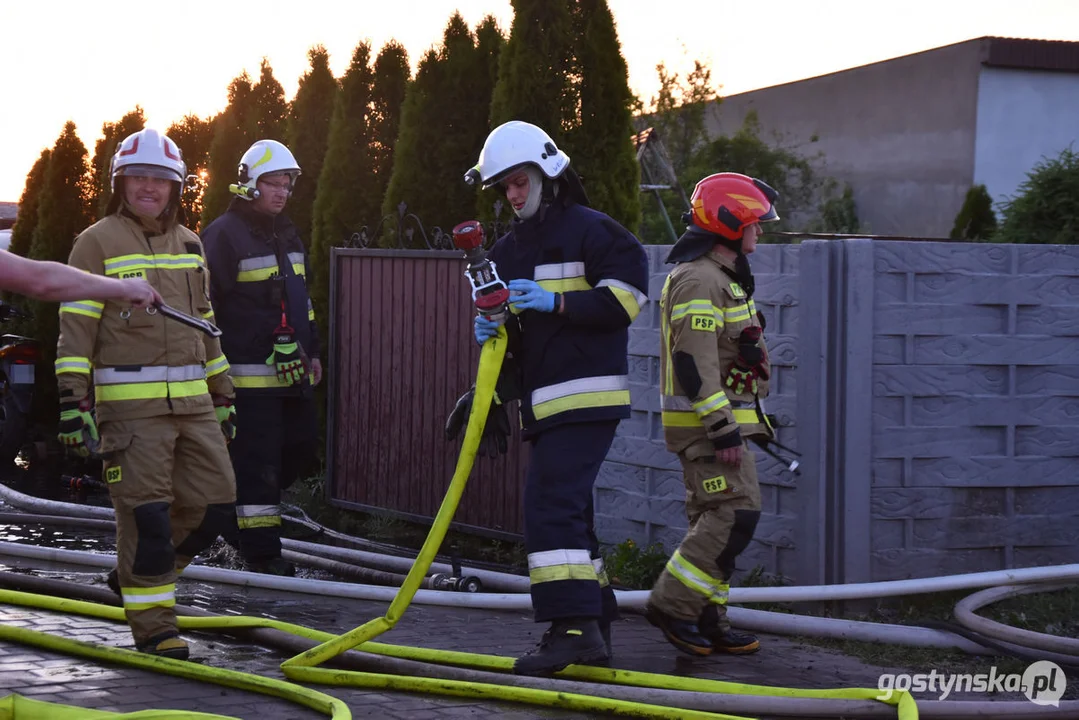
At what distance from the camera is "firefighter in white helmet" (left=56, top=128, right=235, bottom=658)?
5320mm

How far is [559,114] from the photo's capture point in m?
9.39

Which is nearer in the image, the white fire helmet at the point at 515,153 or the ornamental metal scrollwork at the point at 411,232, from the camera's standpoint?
the white fire helmet at the point at 515,153

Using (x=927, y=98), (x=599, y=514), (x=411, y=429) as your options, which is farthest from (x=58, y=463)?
(x=927, y=98)

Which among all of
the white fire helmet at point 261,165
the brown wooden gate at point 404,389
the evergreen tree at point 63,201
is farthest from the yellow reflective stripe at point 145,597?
the evergreen tree at point 63,201

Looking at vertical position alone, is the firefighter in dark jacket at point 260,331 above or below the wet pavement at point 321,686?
above

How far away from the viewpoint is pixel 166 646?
206 inches

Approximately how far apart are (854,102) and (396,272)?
2483 cm

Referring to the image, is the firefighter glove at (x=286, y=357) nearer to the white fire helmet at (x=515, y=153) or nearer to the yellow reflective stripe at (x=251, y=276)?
the yellow reflective stripe at (x=251, y=276)

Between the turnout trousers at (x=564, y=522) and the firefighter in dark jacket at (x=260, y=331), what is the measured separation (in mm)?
2668

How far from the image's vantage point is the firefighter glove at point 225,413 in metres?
5.96

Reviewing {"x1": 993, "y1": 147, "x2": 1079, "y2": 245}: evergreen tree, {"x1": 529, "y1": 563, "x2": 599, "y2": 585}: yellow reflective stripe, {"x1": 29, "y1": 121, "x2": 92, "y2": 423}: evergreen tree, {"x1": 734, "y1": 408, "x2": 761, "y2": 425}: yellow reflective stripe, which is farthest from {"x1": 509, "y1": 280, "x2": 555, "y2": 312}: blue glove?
{"x1": 29, "y1": 121, "x2": 92, "y2": 423}: evergreen tree

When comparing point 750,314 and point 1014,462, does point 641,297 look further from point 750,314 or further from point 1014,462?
point 1014,462

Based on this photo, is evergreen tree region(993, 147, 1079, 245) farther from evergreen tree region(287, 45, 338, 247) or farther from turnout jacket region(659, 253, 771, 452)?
evergreen tree region(287, 45, 338, 247)

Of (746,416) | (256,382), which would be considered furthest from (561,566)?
(256,382)
